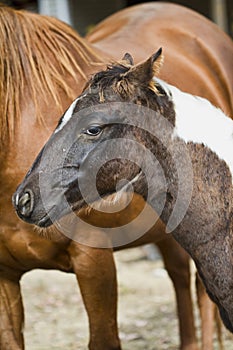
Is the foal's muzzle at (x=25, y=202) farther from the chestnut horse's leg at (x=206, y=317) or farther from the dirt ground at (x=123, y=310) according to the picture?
the dirt ground at (x=123, y=310)

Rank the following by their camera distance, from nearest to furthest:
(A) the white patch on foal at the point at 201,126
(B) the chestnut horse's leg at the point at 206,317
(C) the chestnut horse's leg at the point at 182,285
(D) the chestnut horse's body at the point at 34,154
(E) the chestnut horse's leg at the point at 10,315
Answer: (A) the white patch on foal at the point at 201,126 < (D) the chestnut horse's body at the point at 34,154 < (E) the chestnut horse's leg at the point at 10,315 < (B) the chestnut horse's leg at the point at 206,317 < (C) the chestnut horse's leg at the point at 182,285

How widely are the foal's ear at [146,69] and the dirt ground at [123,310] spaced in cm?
245

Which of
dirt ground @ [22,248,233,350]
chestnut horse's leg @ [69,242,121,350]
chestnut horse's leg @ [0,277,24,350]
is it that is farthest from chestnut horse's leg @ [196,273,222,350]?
chestnut horse's leg @ [0,277,24,350]

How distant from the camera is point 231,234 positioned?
263 cm

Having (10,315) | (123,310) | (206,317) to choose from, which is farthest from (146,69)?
(123,310)

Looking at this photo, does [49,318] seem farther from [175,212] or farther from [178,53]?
[175,212]

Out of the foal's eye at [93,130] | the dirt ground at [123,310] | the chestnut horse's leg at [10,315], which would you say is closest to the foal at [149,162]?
the foal's eye at [93,130]

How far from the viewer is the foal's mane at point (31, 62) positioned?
3236 millimetres

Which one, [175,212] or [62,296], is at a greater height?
[175,212]

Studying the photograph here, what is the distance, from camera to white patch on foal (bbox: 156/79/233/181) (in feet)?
8.46

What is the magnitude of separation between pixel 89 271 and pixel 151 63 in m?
1.12

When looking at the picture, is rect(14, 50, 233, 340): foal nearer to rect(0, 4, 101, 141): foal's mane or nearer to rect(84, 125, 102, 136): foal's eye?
rect(84, 125, 102, 136): foal's eye

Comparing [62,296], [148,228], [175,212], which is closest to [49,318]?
[62,296]

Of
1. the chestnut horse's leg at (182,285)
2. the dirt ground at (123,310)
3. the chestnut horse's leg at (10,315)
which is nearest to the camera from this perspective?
the chestnut horse's leg at (10,315)
